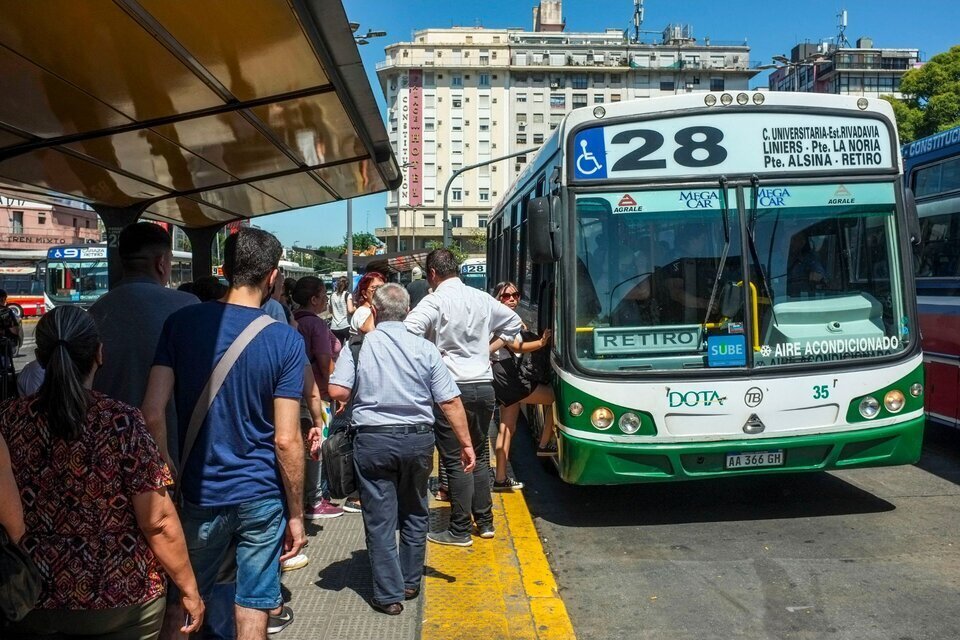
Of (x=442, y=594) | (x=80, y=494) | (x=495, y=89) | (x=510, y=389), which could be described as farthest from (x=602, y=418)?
(x=495, y=89)

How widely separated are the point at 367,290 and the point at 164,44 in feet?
10.4

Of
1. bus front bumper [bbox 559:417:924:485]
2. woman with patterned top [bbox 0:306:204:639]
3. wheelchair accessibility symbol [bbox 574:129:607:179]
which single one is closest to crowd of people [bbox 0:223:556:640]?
woman with patterned top [bbox 0:306:204:639]

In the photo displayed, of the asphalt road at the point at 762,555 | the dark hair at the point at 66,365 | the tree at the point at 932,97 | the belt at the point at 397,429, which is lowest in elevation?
the asphalt road at the point at 762,555

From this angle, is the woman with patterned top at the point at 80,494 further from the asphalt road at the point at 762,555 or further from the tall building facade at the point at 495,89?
the tall building facade at the point at 495,89

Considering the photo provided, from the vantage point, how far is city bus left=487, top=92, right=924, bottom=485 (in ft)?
21.1

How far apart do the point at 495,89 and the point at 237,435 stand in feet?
338

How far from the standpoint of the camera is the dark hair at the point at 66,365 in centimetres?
262

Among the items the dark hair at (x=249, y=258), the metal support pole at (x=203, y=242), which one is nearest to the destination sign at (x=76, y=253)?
the metal support pole at (x=203, y=242)

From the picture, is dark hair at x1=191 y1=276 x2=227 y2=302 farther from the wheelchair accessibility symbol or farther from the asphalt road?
the asphalt road

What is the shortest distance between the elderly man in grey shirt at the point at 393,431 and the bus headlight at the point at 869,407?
3229 mm

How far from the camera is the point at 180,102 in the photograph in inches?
191

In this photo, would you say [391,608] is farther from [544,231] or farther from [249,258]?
[544,231]

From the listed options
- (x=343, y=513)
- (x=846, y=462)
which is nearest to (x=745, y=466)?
(x=846, y=462)

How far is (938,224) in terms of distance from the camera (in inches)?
375
